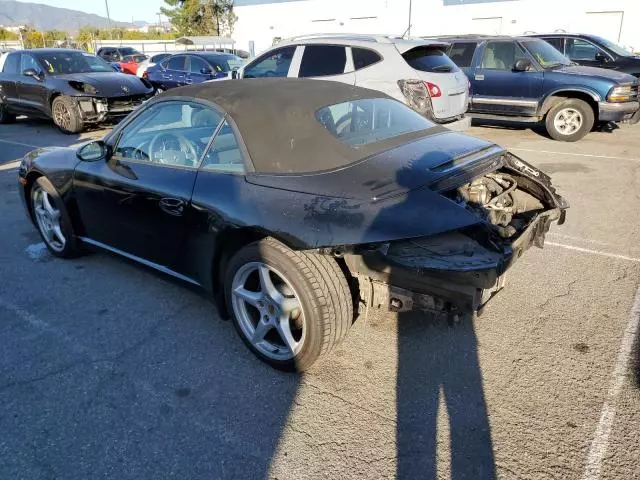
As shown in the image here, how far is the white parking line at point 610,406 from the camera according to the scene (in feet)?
7.09

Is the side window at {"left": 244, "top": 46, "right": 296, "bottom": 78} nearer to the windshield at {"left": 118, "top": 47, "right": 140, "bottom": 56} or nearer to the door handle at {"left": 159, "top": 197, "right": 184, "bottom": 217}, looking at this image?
the door handle at {"left": 159, "top": 197, "right": 184, "bottom": 217}

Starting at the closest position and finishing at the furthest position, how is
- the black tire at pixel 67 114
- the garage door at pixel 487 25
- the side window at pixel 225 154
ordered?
1. the side window at pixel 225 154
2. the black tire at pixel 67 114
3. the garage door at pixel 487 25

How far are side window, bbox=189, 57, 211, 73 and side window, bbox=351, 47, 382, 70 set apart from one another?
640 centimetres

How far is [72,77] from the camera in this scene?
1041cm

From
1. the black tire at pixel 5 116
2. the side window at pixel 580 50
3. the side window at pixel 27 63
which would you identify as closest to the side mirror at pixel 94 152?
the side window at pixel 27 63

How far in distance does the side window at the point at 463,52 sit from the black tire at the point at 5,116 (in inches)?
419

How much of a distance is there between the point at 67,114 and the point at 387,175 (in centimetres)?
970

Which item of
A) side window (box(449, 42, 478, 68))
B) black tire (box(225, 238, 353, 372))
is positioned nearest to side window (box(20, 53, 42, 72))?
side window (box(449, 42, 478, 68))

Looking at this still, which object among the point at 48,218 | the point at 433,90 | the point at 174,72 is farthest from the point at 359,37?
the point at 174,72

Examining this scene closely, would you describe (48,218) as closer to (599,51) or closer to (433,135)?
(433,135)

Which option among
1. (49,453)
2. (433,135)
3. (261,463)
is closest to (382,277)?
(261,463)

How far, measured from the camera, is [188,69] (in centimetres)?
1331

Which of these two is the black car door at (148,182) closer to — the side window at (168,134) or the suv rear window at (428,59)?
the side window at (168,134)

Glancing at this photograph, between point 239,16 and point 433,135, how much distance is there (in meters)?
44.3
